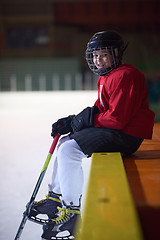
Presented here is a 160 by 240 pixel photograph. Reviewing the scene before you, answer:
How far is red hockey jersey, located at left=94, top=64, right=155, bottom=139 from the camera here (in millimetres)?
1164

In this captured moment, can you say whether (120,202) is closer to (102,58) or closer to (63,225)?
(63,225)

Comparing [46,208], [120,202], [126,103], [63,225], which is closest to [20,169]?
[46,208]

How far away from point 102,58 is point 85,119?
0.86 ft

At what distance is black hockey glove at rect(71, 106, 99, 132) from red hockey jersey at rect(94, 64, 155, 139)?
2cm

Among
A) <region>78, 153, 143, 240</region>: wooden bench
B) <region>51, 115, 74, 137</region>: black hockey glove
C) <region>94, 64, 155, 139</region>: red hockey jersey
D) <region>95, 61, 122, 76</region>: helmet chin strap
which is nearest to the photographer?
<region>78, 153, 143, 240</region>: wooden bench

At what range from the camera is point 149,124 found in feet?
4.14

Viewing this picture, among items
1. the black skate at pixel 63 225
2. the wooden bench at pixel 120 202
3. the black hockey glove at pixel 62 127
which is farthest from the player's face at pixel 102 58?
the black skate at pixel 63 225

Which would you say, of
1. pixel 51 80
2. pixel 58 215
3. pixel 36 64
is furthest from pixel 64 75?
pixel 58 215

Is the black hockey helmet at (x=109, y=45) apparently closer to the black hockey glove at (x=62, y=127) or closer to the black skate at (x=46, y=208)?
the black hockey glove at (x=62, y=127)

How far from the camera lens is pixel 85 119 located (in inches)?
50.0

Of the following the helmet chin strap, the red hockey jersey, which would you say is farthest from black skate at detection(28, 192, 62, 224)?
the helmet chin strap

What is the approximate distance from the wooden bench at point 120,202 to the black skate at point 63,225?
279mm

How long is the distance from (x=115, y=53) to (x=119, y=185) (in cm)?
63

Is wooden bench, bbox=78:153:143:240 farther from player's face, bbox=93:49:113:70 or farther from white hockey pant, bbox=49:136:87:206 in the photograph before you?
player's face, bbox=93:49:113:70
